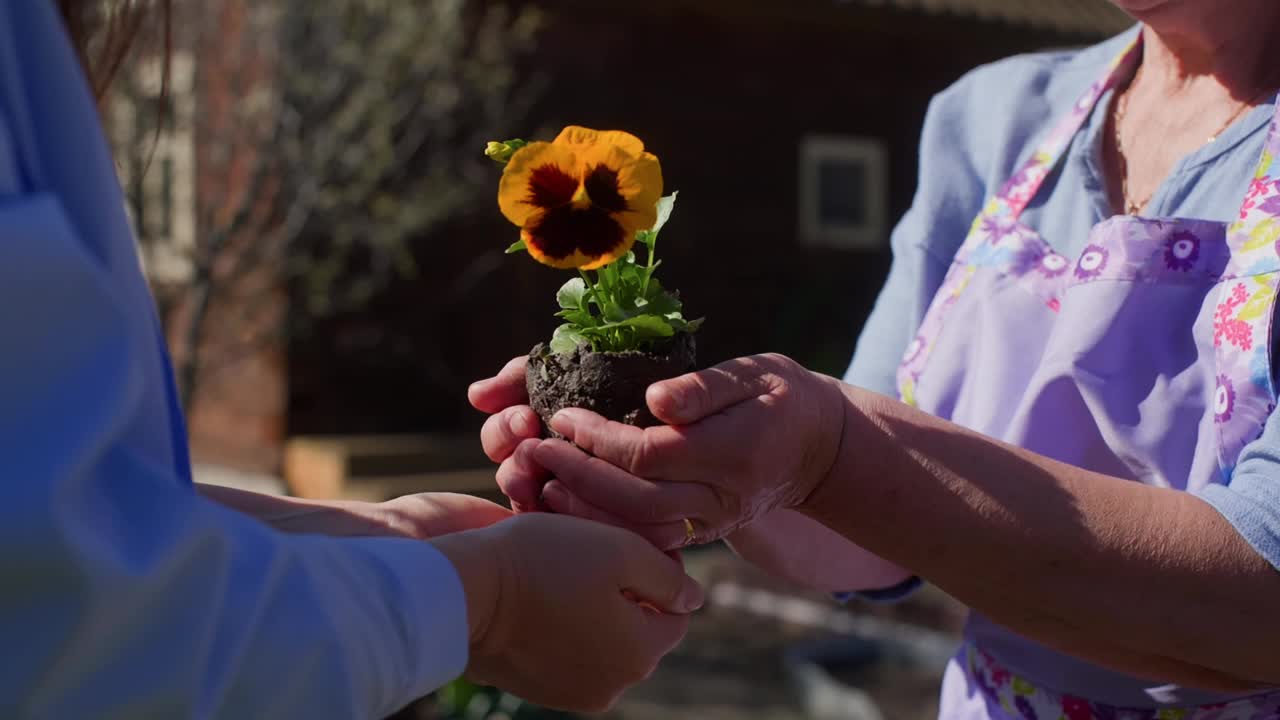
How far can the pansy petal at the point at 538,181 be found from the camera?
1585 mm

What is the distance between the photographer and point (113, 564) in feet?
2.90

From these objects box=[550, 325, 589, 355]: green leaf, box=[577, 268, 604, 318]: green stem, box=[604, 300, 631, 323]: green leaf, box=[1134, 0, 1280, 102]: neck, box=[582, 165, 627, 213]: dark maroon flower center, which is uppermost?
box=[1134, 0, 1280, 102]: neck

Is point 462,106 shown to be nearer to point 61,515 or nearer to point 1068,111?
point 1068,111

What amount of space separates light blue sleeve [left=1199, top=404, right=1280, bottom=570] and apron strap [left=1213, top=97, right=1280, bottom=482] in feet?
0.19

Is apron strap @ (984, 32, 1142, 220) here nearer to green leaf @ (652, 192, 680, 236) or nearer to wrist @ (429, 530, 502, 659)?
green leaf @ (652, 192, 680, 236)

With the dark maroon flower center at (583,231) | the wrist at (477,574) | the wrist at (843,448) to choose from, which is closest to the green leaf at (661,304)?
the dark maroon flower center at (583,231)

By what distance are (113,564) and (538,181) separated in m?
0.86

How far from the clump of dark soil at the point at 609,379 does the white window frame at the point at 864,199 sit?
10.0 metres

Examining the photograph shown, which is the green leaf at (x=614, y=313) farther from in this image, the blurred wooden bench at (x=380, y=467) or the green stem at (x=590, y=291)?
the blurred wooden bench at (x=380, y=467)

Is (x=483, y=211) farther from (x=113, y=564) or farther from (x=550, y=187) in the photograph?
(x=113, y=564)

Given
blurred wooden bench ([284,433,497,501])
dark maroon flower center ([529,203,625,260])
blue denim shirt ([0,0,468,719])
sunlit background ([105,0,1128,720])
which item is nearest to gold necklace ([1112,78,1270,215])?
dark maroon flower center ([529,203,625,260])

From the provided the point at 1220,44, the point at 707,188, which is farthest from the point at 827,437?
the point at 707,188

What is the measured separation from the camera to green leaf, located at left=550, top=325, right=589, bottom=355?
1.67 m

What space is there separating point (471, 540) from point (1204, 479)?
1041mm
